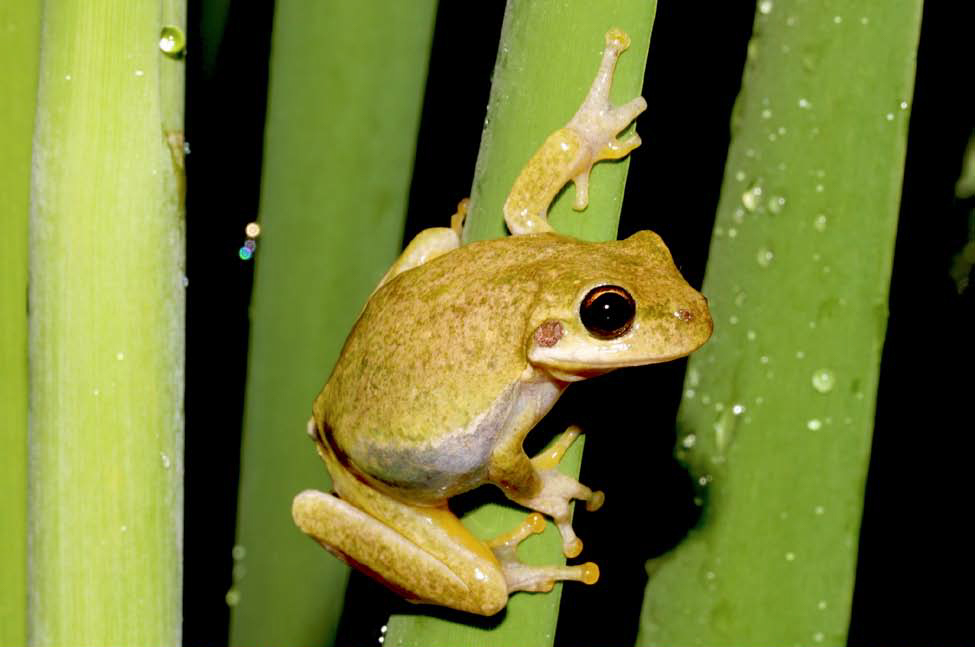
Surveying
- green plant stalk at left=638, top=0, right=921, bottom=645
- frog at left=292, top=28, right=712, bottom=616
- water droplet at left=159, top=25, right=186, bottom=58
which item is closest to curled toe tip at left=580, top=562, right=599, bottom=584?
frog at left=292, top=28, right=712, bottom=616

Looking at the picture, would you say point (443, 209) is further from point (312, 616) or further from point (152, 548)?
point (152, 548)

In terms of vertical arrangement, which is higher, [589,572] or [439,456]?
[439,456]

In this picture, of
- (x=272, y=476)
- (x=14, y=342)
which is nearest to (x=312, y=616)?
(x=272, y=476)

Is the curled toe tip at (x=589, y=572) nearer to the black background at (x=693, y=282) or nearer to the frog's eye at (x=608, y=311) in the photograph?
the black background at (x=693, y=282)

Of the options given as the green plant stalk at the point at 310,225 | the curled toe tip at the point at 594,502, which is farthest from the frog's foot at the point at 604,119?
the curled toe tip at the point at 594,502

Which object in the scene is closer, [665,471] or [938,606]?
[665,471]

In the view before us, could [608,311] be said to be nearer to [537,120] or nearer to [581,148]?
[581,148]

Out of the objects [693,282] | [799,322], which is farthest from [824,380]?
[693,282]

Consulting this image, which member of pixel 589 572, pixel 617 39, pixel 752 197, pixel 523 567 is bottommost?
pixel 589 572
